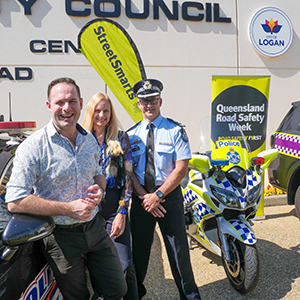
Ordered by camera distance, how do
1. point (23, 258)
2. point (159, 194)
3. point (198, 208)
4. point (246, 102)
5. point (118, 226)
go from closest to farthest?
point (23, 258) → point (118, 226) → point (159, 194) → point (198, 208) → point (246, 102)

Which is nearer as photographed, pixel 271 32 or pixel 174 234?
pixel 174 234

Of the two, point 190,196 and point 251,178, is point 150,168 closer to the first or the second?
point 190,196

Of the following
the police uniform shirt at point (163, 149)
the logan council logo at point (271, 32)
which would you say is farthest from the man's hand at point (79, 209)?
the logan council logo at point (271, 32)

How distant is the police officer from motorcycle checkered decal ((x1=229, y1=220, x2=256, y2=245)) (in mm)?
517

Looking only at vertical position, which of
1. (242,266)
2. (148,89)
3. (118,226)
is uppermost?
(148,89)

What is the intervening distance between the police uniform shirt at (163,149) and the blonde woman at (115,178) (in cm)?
18

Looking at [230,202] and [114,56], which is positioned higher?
[114,56]

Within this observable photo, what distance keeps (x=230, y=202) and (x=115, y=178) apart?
1.10 m

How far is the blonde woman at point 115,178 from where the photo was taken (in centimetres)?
231

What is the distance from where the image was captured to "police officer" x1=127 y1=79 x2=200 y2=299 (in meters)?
2.47

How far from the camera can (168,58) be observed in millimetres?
6129

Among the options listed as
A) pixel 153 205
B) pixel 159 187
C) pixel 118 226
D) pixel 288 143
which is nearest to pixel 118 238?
pixel 118 226

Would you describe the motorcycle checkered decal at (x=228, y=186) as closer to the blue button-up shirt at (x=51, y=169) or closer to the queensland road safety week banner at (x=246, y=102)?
the blue button-up shirt at (x=51, y=169)

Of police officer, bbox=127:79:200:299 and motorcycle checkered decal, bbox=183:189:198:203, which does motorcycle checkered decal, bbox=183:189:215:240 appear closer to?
motorcycle checkered decal, bbox=183:189:198:203
